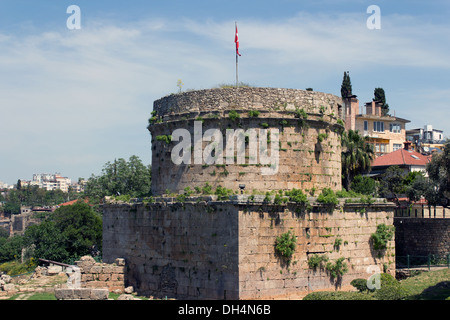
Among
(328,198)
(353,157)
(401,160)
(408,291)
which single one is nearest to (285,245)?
(328,198)

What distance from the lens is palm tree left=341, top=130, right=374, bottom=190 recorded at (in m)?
37.8

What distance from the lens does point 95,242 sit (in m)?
47.6

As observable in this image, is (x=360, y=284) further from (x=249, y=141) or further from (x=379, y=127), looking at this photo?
(x=379, y=127)

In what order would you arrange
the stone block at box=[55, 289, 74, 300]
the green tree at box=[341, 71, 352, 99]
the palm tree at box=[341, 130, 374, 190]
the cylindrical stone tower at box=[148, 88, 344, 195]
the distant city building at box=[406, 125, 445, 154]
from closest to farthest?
the stone block at box=[55, 289, 74, 300] → the cylindrical stone tower at box=[148, 88, 344, 195] → the palm tree at box=[341, 130, 374, 190] → the green tree at box=[341, 71, 352, 99] → the distant city building at box=[406, 125, 445, 154]

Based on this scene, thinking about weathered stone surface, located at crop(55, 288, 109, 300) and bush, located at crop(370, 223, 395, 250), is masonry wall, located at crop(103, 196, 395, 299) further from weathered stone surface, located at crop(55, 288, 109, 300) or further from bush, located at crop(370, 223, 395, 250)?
weathered stone surface, located at crop(55, 288, 109, 300)

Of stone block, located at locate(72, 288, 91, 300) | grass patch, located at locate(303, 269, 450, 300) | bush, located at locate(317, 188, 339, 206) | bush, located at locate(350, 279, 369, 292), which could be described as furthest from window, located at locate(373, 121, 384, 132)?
stone block, located at locate(72, 288, 91, 300)

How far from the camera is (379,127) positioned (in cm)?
6750

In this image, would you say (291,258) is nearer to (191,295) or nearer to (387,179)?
(191,295)

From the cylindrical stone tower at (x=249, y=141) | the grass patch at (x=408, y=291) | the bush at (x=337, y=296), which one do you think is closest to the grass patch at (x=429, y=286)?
the grass patch at (x=408, y=291)

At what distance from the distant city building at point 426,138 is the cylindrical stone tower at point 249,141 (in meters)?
55.8

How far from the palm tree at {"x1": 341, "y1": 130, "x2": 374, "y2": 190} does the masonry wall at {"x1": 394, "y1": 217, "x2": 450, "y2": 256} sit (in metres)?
4.81

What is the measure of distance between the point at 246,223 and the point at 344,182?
2120 cm

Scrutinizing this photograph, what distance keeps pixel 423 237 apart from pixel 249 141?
1861 centimetres

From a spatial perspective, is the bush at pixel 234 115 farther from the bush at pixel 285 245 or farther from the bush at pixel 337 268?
the bush at pixel 337 268
